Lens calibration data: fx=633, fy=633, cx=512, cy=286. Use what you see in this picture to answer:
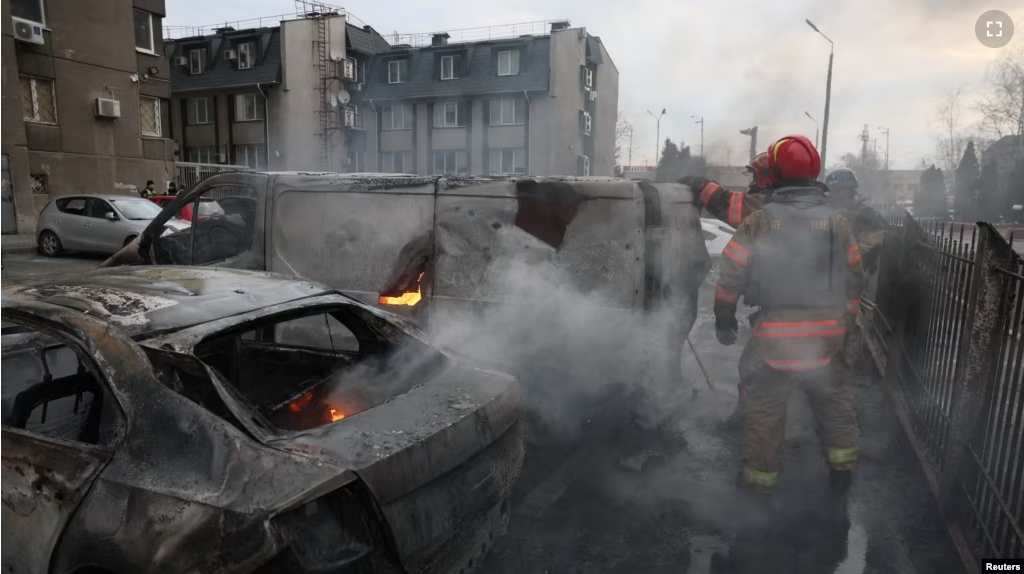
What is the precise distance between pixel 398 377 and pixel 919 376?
3.52m

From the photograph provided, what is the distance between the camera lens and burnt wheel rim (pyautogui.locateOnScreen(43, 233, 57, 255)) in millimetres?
13117

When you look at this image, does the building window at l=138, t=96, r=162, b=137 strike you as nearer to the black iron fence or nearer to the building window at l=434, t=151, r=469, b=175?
the building window at l=434, t=151, r=469, b=175

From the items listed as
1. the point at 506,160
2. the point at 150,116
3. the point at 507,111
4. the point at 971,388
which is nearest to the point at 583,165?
the point at 506,160

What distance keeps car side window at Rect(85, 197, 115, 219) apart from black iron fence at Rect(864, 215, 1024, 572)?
13686 mm

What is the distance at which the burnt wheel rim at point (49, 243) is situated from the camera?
13.1m

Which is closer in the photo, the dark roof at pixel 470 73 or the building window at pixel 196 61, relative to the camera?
the dark roof at pixel 470 73

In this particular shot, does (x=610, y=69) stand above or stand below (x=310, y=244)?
above

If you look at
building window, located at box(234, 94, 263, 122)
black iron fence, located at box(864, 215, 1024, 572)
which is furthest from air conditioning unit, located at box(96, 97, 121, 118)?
black iron fence, located at box(864, 215, 1024, 572)

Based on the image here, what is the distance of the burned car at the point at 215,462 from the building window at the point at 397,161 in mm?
31015

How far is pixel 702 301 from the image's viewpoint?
9.68m

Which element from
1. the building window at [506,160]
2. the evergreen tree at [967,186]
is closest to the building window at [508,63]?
the building window at [506,160]

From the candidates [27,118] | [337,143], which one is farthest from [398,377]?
[337,143]

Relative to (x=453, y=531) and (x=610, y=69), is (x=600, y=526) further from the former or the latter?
(x=610, y=69)

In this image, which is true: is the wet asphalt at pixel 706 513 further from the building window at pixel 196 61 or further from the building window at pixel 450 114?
Answer: the building window at pixel 196 61
